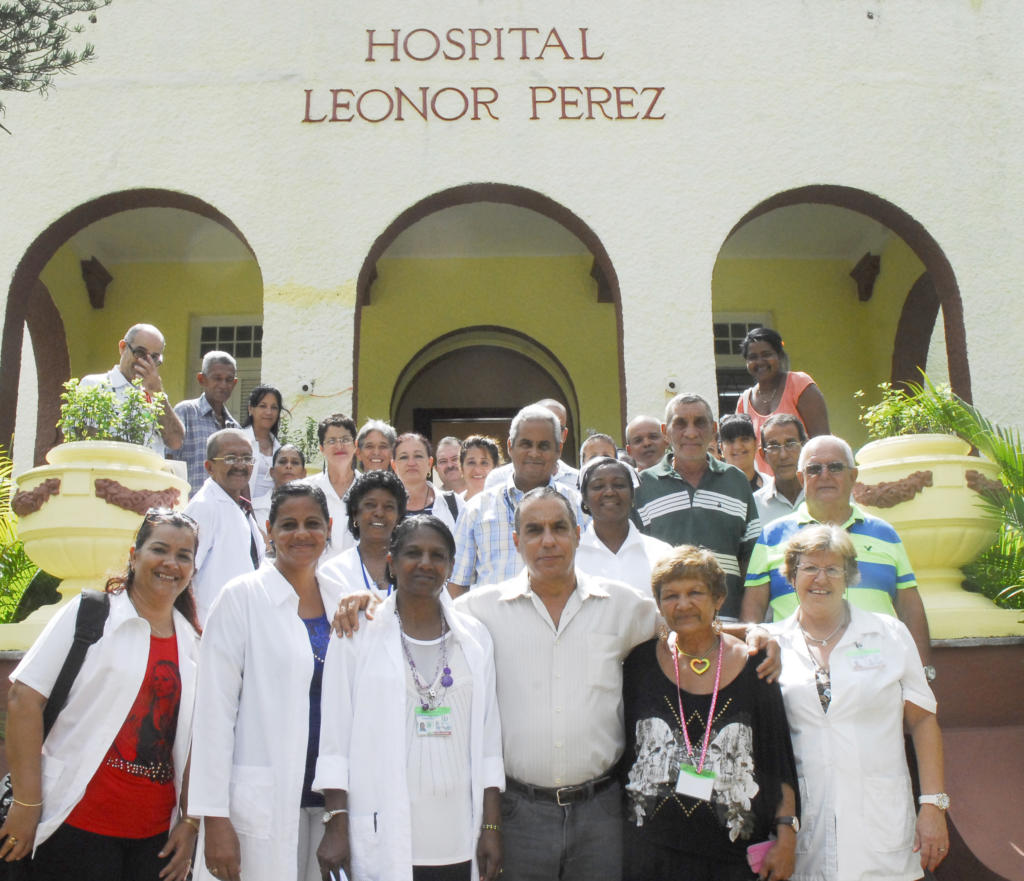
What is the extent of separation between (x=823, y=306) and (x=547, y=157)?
4.43 metres

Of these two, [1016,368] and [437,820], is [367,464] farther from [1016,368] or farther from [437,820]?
[1016,368]

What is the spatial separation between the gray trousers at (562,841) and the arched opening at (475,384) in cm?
871

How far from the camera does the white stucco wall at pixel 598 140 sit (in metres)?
8.30

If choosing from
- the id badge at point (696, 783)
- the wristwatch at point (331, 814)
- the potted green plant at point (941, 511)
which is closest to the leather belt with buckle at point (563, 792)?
the id badge at point (696, 783)

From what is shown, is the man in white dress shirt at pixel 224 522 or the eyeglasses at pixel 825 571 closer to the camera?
the eyeglasses at pixel 825 571

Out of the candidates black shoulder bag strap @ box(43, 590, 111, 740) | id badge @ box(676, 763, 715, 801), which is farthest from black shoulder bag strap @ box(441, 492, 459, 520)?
id badge @ box(676, 763, 715, 801)

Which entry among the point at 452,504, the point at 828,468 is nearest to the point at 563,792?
the point at 828,468

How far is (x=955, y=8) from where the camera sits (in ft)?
29.3

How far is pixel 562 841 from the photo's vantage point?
9.85ft

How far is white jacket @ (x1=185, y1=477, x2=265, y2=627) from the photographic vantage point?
4.19m

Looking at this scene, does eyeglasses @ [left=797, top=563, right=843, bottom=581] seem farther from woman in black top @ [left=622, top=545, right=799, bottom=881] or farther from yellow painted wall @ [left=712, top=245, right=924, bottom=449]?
yellow painted wall @ [left=712, top=245, right=924, bottom=449]

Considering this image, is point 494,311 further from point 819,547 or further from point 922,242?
point 819,547

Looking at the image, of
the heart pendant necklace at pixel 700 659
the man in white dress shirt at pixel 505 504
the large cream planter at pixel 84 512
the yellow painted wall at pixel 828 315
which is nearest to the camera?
the heart pendant necklace at pixel 700 659

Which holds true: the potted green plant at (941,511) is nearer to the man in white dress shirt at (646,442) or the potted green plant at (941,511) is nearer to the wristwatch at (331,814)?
the man in white dress shirt at (646,442)
